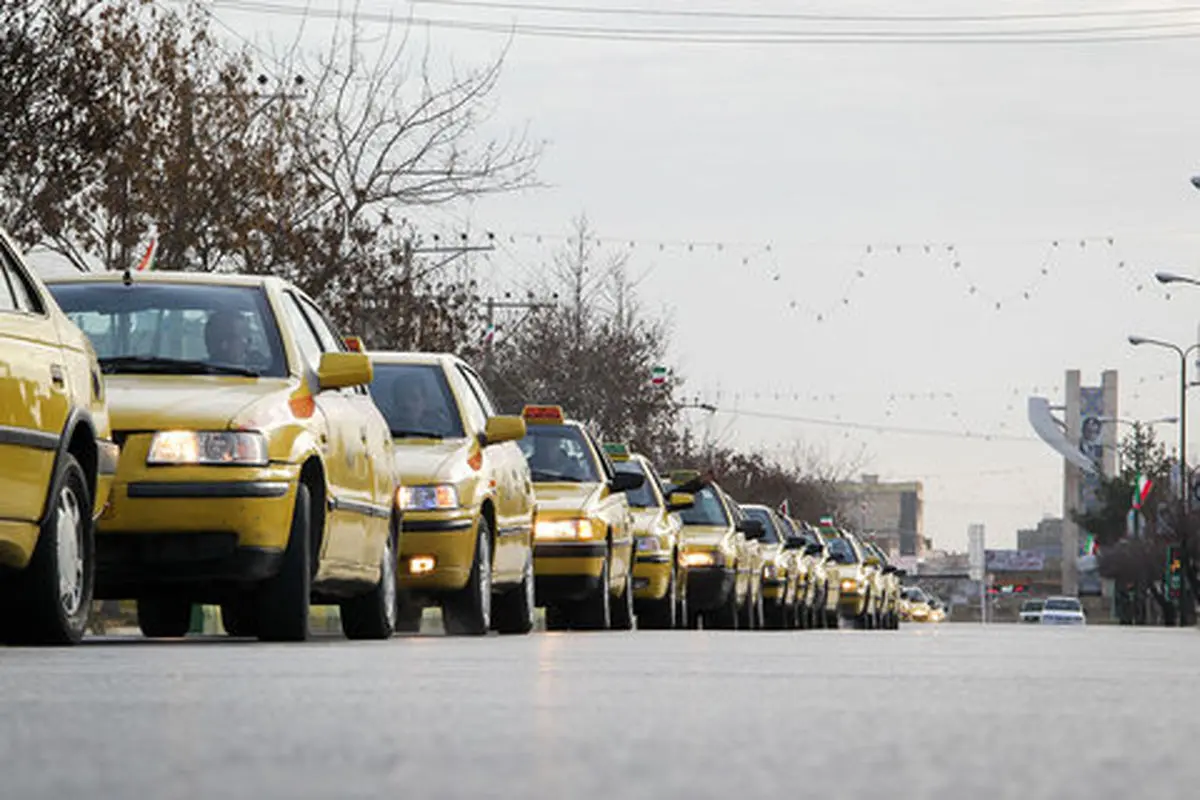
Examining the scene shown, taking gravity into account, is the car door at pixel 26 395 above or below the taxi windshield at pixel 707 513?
below

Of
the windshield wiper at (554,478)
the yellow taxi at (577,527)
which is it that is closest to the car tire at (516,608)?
the yellow taxi at (577,527)

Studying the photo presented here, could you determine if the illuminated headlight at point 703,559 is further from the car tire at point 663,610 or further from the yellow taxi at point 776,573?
the yellow taxi at point 776,573

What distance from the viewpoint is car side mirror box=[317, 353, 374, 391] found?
14414mm

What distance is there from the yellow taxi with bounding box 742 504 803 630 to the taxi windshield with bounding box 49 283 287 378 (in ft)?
68.3

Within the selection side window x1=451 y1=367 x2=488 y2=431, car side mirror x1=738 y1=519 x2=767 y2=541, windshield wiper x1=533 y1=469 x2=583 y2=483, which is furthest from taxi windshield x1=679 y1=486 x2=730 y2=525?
side window x1=451 y1=367 x2=488 y2=431

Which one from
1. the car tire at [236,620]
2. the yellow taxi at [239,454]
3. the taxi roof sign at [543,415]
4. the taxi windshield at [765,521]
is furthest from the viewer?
the taxi windshield at [765,521]

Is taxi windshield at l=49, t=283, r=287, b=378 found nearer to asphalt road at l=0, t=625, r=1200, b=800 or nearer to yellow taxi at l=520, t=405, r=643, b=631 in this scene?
asphalt road at l=0, t=625, r=1200, b=800

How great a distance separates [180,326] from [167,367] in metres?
0.45

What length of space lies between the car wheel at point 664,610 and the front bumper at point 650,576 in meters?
0.16

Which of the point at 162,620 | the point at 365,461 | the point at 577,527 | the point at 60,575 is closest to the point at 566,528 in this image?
the point at 577,527

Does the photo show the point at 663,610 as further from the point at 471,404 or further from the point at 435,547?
the point at 435,547

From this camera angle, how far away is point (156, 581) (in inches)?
537

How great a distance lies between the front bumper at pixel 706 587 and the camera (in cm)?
2989

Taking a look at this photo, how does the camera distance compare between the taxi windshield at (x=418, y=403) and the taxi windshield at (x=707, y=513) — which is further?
the taxi windshield at (x=707, y=513)
